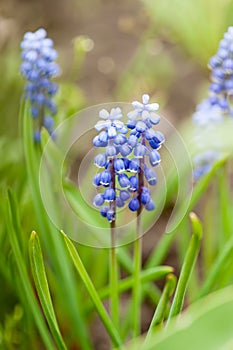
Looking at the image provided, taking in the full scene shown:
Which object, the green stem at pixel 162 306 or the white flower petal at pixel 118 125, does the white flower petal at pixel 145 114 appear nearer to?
the white flower petal at pixel 118 125

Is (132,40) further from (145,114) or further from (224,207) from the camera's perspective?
(145,114)

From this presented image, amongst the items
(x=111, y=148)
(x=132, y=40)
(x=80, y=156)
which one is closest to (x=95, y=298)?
(x=111, y=148)

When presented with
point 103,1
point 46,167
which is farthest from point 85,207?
point 103,1

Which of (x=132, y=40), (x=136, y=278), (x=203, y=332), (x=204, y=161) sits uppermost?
(x=132, y=40)

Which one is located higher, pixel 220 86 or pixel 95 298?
pixel 220 86

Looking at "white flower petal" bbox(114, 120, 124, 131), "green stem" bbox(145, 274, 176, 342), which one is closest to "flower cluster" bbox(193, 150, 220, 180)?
"green stem" bbox(145, 274, 176, 342)

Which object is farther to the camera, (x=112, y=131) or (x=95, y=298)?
(x=95, y=298)

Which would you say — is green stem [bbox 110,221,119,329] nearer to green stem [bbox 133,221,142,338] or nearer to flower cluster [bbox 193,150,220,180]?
green stem [bbox 133,221,142,338]

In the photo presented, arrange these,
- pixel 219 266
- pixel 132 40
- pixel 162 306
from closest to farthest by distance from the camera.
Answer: pixel 162 306 < pixel 219 266 < pixel 132 40

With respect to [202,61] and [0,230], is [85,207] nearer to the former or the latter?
[0,230]
